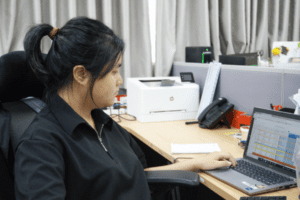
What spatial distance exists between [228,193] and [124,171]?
0.34 metres

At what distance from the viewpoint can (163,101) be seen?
1896 mm

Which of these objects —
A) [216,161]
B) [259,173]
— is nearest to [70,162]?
[216,161]

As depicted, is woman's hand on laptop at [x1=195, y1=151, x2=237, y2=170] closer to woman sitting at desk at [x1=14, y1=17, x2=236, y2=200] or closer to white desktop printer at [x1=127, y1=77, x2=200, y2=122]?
woman sitting at desk at [x1=14, y1=17, x2=236, y2=200]

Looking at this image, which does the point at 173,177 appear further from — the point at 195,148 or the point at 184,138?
the point at 184,138

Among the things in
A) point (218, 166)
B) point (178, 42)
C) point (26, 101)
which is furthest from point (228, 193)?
point (178, 42)

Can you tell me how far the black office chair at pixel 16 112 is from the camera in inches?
30.7

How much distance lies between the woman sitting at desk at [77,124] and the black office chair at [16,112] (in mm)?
80

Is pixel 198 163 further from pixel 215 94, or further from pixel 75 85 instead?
pixel 215 94

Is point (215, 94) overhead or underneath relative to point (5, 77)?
underneath

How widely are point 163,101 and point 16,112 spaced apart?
1114mm

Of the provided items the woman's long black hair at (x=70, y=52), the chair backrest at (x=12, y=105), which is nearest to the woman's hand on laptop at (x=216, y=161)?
the woman's long black hair at (x=70, y=52)

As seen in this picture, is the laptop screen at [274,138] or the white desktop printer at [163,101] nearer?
the laptop screen at [274,138]

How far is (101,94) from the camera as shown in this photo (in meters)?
0.89

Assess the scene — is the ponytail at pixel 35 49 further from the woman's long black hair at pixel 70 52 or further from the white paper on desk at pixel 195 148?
the white paper on desk at pixel 195 148
